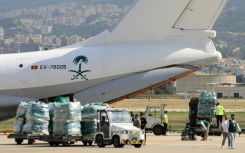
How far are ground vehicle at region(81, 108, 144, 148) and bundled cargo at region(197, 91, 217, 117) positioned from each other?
13.3 m

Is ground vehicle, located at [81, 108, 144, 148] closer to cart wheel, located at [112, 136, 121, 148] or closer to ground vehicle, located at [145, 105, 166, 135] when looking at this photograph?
cart wheel, located at [112, 136, 121, 148]

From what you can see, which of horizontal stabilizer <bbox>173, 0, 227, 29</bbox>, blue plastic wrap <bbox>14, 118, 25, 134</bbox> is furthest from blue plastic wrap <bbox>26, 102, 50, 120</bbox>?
horizontal stabilizer <bbox>173, 0, 227, 29</bbox>

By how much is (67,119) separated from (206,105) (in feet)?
47.4

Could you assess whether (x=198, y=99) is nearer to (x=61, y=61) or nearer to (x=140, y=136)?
(x=61, y=61)

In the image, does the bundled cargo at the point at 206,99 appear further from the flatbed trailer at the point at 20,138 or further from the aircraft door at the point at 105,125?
the aircraft door at the point at 105,125

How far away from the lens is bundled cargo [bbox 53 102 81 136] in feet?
163

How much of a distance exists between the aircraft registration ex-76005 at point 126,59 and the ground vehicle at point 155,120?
747 centimetres

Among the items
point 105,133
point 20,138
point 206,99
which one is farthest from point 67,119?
point 206,99

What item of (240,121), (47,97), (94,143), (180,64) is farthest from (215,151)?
(240,121)

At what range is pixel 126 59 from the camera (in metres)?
56.6

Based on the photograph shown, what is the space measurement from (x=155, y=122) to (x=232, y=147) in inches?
691

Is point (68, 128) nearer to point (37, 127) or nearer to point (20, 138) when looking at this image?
point (37, 127)

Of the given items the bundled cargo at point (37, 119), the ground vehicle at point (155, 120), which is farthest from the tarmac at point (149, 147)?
the ground vehicle at point (155, 120)

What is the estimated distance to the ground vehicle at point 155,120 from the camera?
6412 centimetres
